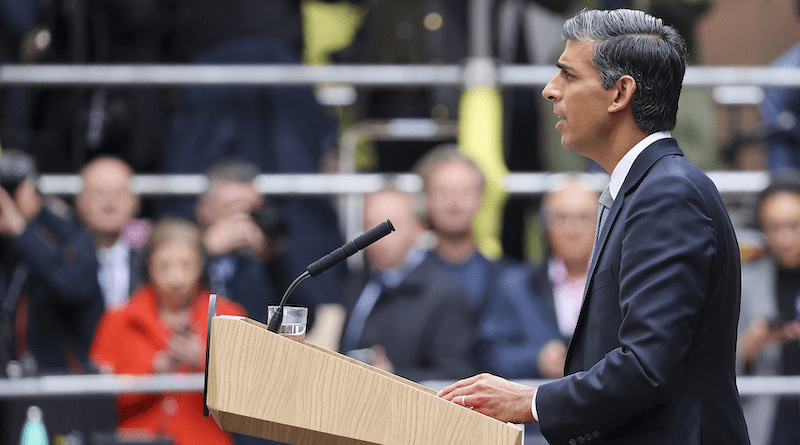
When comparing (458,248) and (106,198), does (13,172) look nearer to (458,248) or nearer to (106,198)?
(106,198)

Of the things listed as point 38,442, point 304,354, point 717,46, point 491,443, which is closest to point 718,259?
point 491,443

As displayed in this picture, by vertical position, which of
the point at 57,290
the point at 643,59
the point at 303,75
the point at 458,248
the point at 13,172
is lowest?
the point at 57,290

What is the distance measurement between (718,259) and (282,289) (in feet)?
9.18

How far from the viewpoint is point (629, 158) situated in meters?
2.07

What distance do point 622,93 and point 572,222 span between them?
2386mm

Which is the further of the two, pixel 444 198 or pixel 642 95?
pixel 444 198

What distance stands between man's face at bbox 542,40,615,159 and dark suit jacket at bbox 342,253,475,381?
2.15 m

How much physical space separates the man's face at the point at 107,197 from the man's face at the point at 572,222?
1.80 meters

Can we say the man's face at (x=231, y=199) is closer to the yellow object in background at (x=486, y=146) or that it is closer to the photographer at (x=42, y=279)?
the photographer at (x=42, y=279)

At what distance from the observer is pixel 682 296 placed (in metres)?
1.83

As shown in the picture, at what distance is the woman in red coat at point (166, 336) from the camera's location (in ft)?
13.6

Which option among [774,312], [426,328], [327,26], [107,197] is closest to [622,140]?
[426,328]

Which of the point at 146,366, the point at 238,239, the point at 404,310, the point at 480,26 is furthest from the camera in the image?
the point at 480,26

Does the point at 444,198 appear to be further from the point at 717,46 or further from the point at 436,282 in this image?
the point at 717,46
